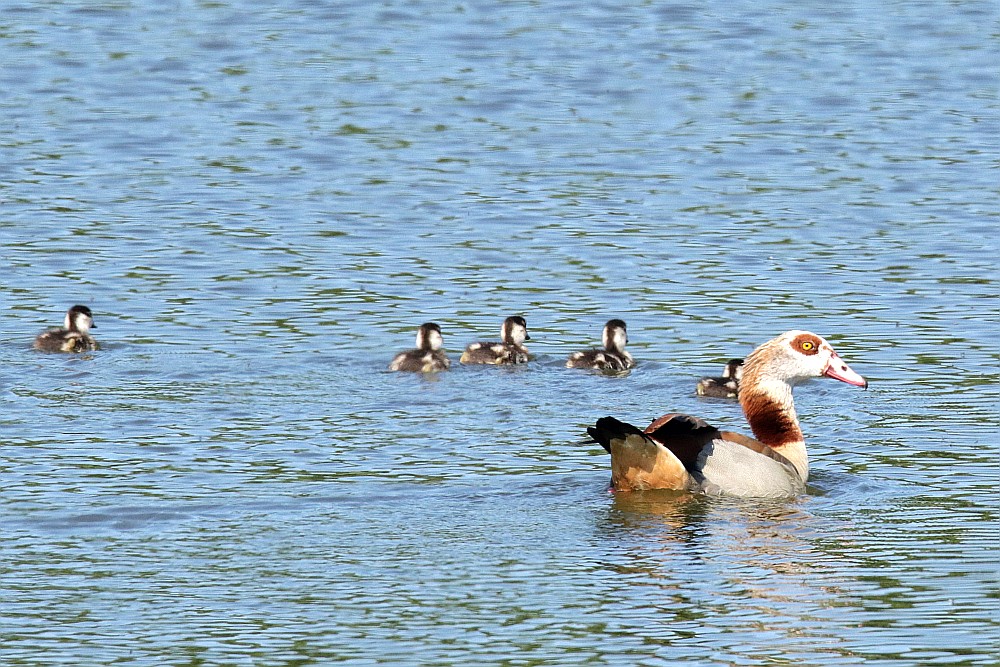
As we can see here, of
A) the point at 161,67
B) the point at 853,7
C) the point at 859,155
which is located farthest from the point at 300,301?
the point at 853,7

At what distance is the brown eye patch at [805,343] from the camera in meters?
11.9

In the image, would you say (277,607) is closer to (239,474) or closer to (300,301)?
(239,474)

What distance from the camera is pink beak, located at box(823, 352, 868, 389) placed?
11938 mm

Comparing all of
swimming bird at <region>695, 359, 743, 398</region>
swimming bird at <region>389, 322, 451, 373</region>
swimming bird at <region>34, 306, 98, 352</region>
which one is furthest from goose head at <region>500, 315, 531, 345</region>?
swimming bird at <region>34, 306, 98, 352</region>

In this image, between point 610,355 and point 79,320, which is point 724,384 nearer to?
point 610,355

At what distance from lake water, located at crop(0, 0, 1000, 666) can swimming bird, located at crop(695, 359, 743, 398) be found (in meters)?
0.45

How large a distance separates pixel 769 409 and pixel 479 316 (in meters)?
3.84

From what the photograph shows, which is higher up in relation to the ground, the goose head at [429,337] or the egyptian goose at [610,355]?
the goose head at [429,337]

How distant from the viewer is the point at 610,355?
13625 millimetres

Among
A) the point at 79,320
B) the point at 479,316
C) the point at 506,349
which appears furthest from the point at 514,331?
the point at 79,320

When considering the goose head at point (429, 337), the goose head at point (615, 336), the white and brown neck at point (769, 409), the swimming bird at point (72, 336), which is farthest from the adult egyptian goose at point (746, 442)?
the swimming bird at point (72, 336)

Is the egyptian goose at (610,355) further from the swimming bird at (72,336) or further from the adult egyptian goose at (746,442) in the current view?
the swimming bird at (72,336)

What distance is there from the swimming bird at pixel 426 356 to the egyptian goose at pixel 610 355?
89 centimetres

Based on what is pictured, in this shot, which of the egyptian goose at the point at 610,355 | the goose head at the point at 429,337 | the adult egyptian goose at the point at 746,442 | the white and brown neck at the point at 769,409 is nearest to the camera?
the adult egyptian goose at the point at 746,442
